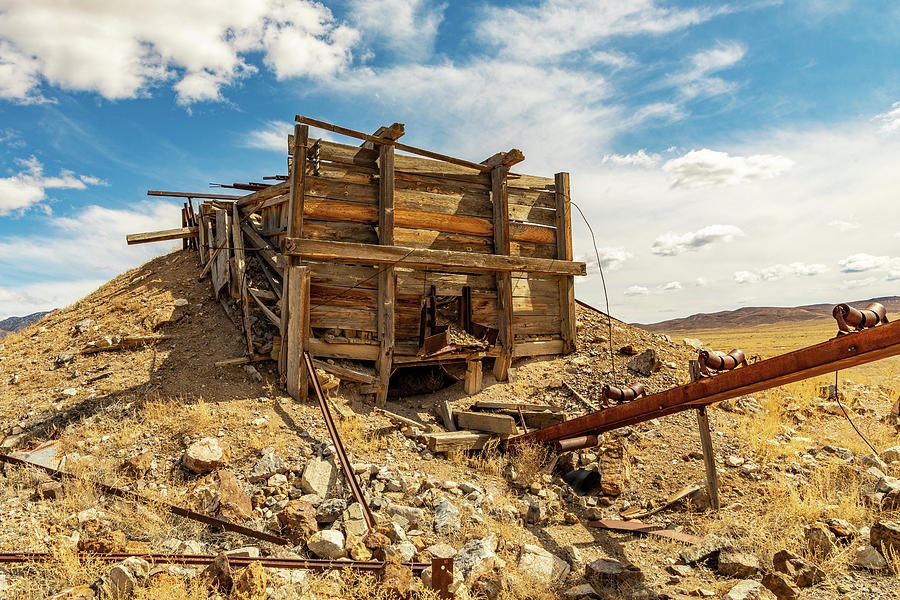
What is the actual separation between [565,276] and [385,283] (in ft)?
14.2

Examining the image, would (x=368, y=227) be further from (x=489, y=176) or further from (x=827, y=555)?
(x=827, y=555)

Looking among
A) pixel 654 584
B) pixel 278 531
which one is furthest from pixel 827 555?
pixel 278 531

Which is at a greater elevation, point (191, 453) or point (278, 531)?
point (191, 453)

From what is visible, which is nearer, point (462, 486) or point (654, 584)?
point (654, 584)

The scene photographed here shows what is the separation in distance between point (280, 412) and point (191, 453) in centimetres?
174

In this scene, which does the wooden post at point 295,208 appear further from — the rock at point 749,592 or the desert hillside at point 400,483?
the rock at point 749,592

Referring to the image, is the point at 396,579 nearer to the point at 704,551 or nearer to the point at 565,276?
the point at 704,551

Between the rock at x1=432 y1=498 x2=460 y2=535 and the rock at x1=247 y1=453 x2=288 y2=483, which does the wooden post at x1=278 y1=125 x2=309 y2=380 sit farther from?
the rock at x1=432 y1=498 x2=460 y2=535

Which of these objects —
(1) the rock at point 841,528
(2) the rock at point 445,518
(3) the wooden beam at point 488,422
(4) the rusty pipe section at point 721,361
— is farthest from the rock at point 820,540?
(3) the wooden beam at point 488,422

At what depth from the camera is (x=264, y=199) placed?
1234cm

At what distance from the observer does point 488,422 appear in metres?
8.45

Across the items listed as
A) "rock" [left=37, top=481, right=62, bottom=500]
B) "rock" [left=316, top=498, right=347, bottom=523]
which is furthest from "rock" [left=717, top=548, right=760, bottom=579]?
"rock" [left=37, top=481, right=62, bottom=500]

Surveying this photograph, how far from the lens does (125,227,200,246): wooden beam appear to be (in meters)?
12.7

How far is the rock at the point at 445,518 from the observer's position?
218 inches
